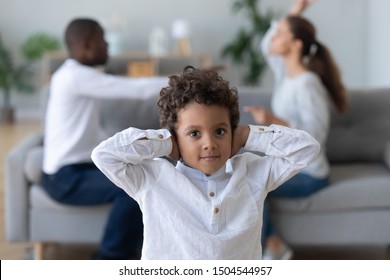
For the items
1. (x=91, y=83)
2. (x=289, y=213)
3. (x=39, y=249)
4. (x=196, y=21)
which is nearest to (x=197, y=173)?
(x=91, y=83)

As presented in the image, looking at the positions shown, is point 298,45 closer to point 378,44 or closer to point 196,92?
point 196,92

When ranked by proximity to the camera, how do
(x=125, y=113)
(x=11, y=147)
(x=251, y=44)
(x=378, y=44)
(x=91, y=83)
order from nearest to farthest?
(x=91, y=83) < (x=125, y=113) < (x=11, y=147) < (x=378, y=44) < (x=251, y=44)

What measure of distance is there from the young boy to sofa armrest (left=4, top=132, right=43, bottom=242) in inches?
50.1

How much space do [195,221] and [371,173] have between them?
1443 millimetres

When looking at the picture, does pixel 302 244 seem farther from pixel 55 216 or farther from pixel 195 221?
pixel 195 221

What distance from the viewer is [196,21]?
5852 millimetres

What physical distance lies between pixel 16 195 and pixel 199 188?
1.35 metres

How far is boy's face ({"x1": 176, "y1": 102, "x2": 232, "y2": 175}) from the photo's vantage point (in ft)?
3.39

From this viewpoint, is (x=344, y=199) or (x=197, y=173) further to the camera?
(x=344, y=199)

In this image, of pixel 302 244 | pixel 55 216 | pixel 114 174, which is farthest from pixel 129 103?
pixel 114 174

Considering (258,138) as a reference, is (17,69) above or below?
below

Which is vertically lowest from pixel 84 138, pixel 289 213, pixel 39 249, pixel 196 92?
pixel 39 249

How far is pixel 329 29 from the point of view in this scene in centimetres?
576

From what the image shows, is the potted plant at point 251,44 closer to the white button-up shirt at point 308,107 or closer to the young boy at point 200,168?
the white button-up shirt at point 308,107
